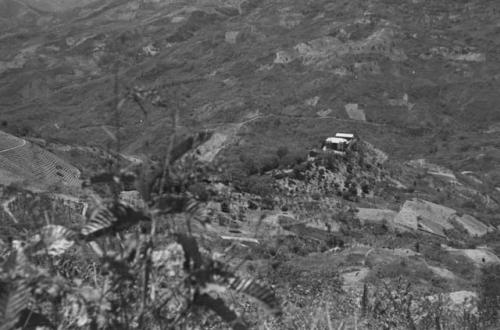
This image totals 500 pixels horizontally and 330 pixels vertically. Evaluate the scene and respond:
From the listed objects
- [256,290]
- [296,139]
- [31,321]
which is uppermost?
[256,290]

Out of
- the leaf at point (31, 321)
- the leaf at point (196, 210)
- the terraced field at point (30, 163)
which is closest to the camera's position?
the leaf at point (196, 210)

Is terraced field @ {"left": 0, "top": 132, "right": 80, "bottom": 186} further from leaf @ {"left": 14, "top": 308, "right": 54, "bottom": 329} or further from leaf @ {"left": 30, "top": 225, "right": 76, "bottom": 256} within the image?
leaf @ {"left": 30, "top": 225, "right": 76, "bottom": 256}

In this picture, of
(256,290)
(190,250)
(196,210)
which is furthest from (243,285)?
(196,210)

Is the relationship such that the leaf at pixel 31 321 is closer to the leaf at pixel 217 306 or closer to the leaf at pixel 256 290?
the leaf at pixel 217 306

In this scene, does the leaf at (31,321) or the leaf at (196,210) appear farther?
the leaf at (31,321)

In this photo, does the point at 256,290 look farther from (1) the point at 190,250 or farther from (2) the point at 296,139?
(2) the point at 296,139

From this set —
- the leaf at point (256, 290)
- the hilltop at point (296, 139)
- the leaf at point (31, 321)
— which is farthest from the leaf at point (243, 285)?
the leaf at point (31, 321)

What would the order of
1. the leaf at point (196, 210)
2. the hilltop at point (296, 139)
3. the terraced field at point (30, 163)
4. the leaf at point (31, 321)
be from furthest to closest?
1. the terraced field at point (30, 163)
2. the hilltop at point (296, 139)
3. the leaf at point (31, 321)
4. the leaf at point (196, 210)

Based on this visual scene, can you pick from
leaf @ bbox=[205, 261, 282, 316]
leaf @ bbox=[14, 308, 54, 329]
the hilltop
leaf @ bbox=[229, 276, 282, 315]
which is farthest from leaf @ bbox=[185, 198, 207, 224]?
leaf @ bbox=[14, 308, 54, 329]

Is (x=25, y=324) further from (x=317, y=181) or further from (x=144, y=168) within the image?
(x=317, y=181)
